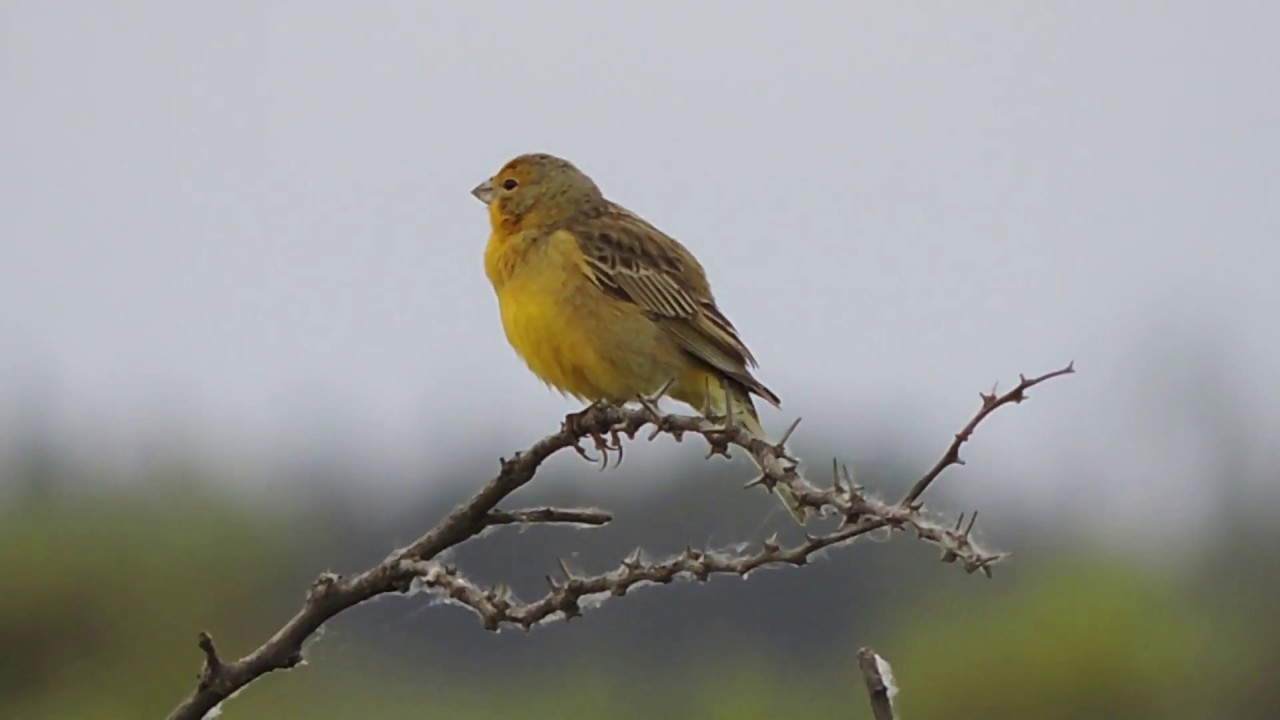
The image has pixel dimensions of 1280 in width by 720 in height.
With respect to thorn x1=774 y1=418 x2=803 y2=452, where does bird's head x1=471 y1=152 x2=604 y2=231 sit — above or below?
above

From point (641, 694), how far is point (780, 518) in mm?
40253

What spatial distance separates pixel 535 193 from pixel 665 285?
0.55 m

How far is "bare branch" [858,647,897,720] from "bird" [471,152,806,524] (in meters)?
3.52

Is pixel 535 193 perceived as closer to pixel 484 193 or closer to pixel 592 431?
pixel 484 193

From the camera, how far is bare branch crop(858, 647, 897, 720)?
104 inches

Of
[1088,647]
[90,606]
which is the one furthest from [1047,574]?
[90,606]

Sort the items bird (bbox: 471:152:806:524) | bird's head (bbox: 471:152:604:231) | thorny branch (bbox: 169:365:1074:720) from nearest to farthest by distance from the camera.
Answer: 1. thorny branch (bbox: 169:365:1074:720)
2. bird (bbox: 471:152:806:524)
3. bird's head (bbox: 471:152:604:231)

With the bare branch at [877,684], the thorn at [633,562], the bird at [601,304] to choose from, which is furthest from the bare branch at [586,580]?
the bird at [601,304]

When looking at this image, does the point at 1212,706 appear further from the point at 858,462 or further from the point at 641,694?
the point at 858,462

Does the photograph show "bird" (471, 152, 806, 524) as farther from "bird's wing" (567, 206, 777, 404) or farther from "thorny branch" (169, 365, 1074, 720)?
"thorny branch" (169, 365, 1074, 720)

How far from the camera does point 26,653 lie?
29.6 meters

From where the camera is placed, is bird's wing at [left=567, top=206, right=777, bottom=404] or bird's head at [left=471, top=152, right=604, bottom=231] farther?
bird's head at [left=471, top=152, right=604, bottom=231]

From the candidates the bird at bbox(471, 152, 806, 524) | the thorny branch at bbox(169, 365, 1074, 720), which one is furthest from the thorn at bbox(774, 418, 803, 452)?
the bird at bbox(471, 152, 806, 524)

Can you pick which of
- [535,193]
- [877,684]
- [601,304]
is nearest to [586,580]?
[877,684]
